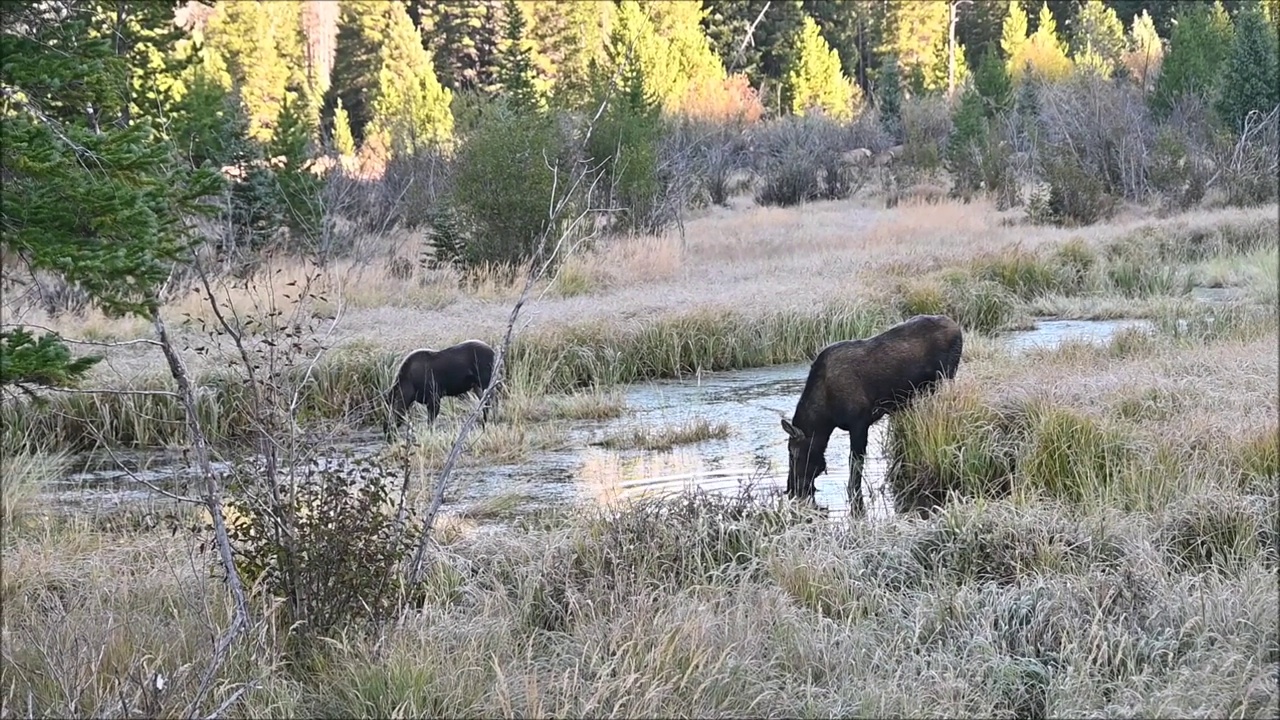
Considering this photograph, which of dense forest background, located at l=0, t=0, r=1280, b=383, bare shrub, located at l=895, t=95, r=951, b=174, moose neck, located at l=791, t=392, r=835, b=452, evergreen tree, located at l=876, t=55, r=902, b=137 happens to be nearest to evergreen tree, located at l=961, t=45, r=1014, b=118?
dense forest background, located at l=0, t=0, r=1280, b=383

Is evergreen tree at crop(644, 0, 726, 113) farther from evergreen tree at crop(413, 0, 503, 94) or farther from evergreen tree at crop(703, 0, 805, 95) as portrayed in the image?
evergreen tree at crop(413, 0, 503, 94)

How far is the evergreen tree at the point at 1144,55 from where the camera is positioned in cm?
3403

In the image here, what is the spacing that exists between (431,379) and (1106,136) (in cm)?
1904

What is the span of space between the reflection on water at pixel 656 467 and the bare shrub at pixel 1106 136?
12727 millimetres

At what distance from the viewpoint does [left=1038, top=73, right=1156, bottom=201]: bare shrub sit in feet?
76.5

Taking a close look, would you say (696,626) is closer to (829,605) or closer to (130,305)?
(829,605)

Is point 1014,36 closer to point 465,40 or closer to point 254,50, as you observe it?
point 465,40

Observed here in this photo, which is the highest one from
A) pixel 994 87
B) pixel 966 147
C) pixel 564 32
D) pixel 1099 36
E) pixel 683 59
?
pixel 564 32

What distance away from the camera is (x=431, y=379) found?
1014 centimetres

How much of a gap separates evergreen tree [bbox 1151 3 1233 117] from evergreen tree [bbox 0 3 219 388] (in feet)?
90.3

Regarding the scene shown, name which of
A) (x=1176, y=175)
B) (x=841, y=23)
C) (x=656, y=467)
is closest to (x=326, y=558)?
(x=656, y=467)

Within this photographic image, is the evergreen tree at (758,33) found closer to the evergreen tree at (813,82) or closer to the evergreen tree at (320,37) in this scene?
the evergreen tree at (813,82)

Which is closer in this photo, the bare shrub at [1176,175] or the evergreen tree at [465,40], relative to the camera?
the bare shrub at [1176,175]

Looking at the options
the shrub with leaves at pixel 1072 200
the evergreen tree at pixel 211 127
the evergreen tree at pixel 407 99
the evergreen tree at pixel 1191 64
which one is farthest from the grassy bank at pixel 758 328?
the evergreen tree at pixel 407 99
